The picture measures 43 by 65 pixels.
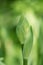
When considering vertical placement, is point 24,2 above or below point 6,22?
above

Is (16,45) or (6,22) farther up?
(6,22)

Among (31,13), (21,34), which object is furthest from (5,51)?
(31,13)

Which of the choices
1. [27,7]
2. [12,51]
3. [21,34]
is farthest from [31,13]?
[12,51]

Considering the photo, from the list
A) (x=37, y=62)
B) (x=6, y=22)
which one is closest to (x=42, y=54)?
(x=37, y=62)

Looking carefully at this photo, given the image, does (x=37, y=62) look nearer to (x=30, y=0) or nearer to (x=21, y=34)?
(x=21, y=34)

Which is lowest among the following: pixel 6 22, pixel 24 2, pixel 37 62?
pixel 37 62

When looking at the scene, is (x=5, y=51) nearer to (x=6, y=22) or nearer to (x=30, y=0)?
(x=6, y=22)

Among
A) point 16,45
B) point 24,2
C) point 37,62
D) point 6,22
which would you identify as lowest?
point 37,62

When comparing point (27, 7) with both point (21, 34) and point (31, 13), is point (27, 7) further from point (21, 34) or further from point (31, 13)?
point (21, 34)
